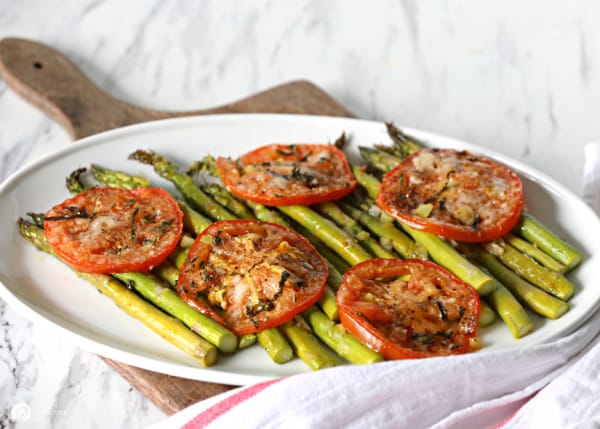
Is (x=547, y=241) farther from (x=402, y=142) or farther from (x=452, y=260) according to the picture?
(x=402, y=142)

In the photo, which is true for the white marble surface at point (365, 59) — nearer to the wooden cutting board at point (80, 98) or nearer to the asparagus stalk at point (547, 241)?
the wooden cutting board at point (80, 98)

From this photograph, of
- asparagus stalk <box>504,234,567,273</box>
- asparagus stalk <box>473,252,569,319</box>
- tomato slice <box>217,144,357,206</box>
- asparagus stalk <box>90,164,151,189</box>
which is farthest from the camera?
asparagus stalk <box>90,164,151,189</box>

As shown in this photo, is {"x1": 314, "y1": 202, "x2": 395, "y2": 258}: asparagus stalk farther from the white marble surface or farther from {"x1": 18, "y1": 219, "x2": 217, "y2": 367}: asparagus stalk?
the white marble surface

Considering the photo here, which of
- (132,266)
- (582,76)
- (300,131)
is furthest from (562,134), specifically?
(132,266)

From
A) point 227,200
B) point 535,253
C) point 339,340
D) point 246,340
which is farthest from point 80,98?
point 535,253

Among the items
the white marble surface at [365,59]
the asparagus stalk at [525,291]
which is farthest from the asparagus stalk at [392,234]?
the white marble surface at [365,59]

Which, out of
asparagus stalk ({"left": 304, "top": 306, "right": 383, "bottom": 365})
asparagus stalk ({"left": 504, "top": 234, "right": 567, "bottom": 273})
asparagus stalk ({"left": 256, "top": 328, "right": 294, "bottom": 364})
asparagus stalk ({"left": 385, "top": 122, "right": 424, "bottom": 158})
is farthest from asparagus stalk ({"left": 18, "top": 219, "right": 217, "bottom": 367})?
asparagus stalk ({"left": 385, "top": 122, "right": 424, "bottom": 158})
